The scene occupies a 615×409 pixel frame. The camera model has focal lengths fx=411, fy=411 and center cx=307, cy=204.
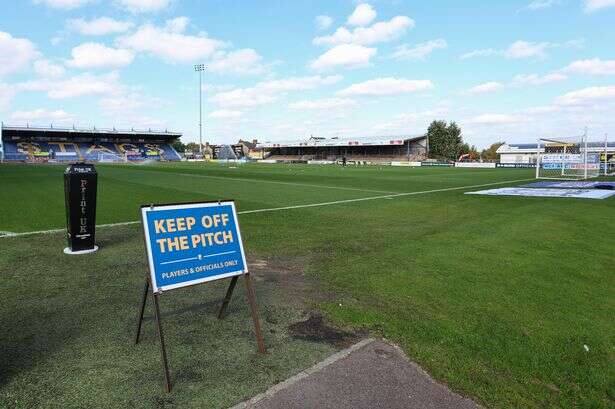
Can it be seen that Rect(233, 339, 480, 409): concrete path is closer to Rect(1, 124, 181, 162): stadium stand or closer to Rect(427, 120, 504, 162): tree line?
Rect(1, 124, 181, 162): stadium stand

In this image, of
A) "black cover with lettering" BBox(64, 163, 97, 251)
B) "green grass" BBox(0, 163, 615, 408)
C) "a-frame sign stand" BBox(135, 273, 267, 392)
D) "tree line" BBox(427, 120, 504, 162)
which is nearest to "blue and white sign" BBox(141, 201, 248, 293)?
"a-frame sign stand" BBox(135, 273, 267, 392)

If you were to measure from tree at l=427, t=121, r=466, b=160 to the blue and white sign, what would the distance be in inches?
3699

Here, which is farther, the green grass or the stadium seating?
the stadium seating

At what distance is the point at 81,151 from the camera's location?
265ft

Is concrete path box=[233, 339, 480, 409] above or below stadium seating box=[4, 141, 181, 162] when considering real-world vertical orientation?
below

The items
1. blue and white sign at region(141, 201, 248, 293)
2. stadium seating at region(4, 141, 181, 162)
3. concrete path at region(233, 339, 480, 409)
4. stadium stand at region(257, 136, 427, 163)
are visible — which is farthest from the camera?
stadium stand at region(257, 136, 427, 163)

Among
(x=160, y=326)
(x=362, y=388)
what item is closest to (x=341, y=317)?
(x=362, y=388)

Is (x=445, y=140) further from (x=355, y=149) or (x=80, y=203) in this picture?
(x=80, y=203)

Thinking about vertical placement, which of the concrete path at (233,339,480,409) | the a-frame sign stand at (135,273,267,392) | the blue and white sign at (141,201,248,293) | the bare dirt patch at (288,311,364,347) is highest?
the blue and white sign at (141,201,248,293)

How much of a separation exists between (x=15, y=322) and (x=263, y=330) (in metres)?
2.56

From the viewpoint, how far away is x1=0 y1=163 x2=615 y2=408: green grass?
320 cm

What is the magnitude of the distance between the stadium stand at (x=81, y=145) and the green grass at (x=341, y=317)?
75277 mm

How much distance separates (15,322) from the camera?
4234 millimetres

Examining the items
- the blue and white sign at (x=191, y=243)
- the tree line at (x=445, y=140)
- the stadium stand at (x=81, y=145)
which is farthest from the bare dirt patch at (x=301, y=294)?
the tree line at (x=445, y=140)
